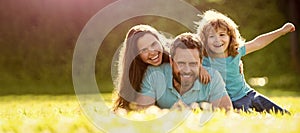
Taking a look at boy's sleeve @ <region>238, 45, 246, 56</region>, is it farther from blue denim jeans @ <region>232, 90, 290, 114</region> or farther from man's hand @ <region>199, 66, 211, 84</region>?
man's hand @ <region>199, 66, 211, 84</region>

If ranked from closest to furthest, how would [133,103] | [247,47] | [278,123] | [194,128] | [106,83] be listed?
1. [194,128]
2. [278,123]
3. [133,103]
4. [247,47]
5. [106,83]

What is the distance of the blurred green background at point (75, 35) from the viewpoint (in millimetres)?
8992

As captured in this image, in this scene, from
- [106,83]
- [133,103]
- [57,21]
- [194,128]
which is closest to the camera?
[194,128]

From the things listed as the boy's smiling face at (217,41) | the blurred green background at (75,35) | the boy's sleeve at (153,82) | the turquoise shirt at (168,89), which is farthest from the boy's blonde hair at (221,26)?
the blurred green background at (75,35)

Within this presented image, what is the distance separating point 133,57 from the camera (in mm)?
3242

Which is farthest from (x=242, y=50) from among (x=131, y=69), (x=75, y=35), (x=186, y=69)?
(x=75, y=35)

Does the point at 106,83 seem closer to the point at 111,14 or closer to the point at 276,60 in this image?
the point at 111,14

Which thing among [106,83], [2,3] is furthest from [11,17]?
[106,83]

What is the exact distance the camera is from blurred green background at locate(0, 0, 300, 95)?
899 cm

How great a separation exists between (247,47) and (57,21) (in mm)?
5889

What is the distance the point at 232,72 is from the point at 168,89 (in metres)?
0.66

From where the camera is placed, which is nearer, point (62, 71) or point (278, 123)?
point (278, 123)

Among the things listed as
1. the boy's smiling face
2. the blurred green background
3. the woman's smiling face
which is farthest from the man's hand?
the blurred green background

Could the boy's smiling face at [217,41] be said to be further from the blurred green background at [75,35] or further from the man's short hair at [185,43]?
the blurred green background at [75,35]
